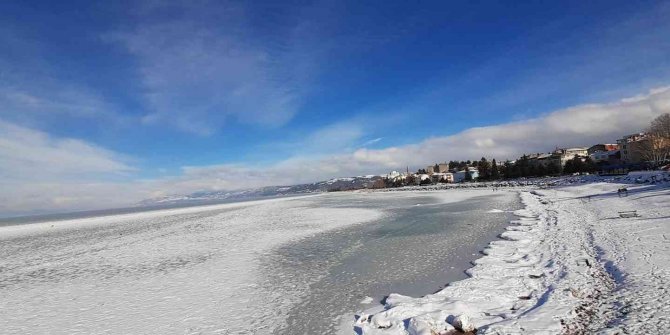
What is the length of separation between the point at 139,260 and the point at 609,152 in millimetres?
132674

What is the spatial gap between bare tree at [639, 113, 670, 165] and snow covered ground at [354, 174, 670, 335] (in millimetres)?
76387

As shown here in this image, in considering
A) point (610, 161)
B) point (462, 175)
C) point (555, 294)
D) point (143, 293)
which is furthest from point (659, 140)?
point (143, 293)

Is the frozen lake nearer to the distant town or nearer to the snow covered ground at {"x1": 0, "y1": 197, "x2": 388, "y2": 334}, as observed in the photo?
the snow covered ground at {"x1": 0, "y1": 197, "x2": 388, "y2": 334}

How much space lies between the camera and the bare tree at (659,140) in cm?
7059

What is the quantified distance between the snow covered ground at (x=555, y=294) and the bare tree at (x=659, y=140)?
76.4m

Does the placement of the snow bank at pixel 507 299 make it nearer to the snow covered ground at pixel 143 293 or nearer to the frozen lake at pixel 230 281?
the frozen lake at pixel 230 281

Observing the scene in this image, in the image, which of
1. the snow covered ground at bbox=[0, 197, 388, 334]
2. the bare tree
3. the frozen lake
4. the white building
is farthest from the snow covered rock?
the white building

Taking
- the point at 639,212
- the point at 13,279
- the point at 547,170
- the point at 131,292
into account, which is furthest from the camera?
the point at 547,170

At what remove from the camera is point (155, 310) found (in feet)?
28.3

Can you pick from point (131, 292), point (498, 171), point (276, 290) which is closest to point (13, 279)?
point (131, 292)

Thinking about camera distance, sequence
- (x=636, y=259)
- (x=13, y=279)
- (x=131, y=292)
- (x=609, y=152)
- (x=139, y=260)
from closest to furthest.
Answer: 1. (x=636, y=259)
2. (x=131, y=292)
3. (x=13, y=279)
4. (x=139, y=260)
5. (x=609, y=152)

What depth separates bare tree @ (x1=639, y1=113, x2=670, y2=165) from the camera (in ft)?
232

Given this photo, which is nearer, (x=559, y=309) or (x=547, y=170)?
(x=559, y=309)

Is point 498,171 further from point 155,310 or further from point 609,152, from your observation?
point 155,310
